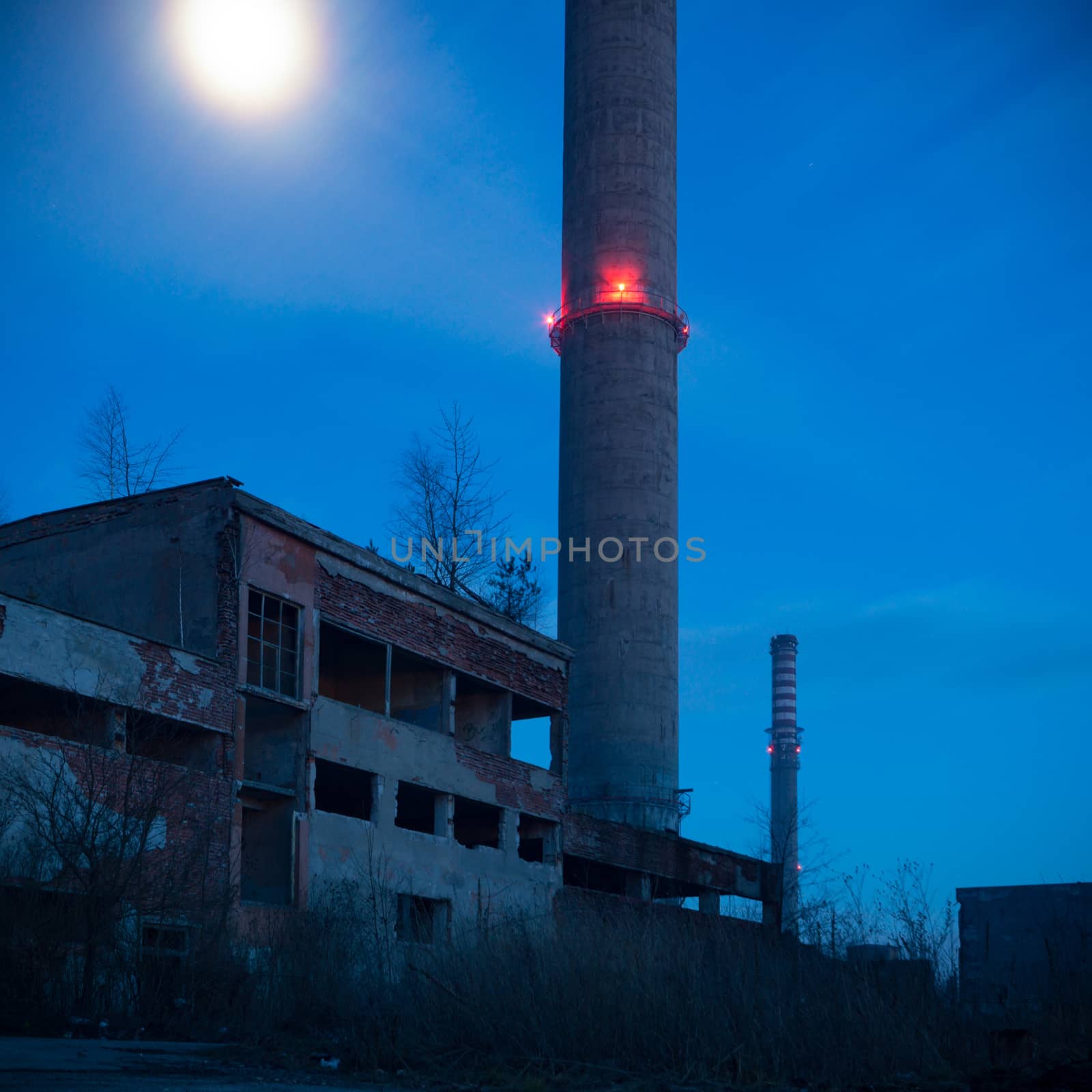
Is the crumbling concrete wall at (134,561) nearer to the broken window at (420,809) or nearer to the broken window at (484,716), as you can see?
the broken window at (420,809)

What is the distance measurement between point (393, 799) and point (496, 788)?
2.79m

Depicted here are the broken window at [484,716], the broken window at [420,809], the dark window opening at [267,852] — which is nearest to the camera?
the dark window opening at [267,852]

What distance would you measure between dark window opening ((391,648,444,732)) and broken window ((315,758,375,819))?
4.02ft

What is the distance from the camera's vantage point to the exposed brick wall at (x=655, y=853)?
23547mm

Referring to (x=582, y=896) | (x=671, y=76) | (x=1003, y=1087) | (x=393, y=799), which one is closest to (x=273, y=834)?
(x=393, y=799)

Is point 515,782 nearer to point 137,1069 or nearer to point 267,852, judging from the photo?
point 267,852

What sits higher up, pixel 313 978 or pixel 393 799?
pixel 393 799

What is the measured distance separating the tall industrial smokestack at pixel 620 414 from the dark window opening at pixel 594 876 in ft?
9.45

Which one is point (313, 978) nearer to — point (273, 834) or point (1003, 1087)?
point (273, 834)

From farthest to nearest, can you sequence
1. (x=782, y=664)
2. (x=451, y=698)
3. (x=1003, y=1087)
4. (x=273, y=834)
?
(x=782, y=664), (x=451, y=698), (x=273, y=834), (x=1003, y=1087)

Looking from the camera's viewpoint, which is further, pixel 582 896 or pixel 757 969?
pixel 582 896

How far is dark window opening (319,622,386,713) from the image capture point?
2067 centimetres

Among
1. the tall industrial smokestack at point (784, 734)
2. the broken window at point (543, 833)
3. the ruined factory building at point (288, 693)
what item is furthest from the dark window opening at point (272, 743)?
the tall industrial smokestack at point (784, 734)

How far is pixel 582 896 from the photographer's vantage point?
22.6m
